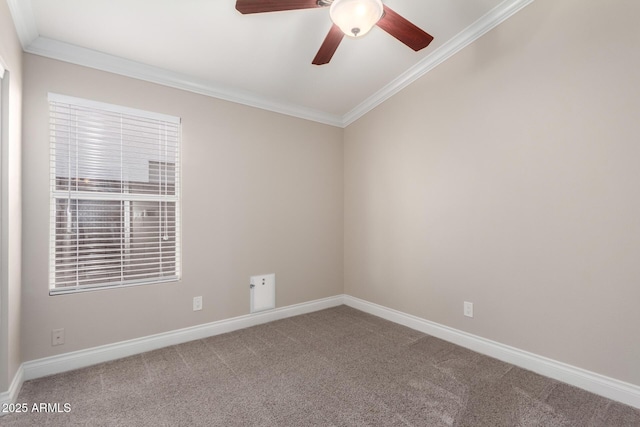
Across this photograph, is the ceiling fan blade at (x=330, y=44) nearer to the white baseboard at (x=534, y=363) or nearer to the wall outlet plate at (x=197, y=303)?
the wall outlet plate at (x=197, y=303)

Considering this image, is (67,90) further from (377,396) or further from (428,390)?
(428,390)

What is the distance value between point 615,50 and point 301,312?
3.40 metres

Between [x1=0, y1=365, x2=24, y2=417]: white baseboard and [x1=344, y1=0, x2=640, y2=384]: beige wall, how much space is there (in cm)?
303

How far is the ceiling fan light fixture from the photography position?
59.6 inches

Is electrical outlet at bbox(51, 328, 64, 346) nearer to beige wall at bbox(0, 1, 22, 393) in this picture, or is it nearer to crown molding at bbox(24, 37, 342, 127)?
beige wall at bbox(0, 1, 22, 393)

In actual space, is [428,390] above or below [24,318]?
below

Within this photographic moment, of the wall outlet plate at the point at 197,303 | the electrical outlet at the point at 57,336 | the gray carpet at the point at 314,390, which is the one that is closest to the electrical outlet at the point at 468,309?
the gray carpet at the point at 314,390

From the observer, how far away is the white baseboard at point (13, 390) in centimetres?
176

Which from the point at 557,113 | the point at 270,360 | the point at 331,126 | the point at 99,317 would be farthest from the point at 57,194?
the point at 557,113

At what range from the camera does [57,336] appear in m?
2.23

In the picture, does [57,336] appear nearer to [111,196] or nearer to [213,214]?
[111,196]

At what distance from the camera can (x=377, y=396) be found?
191 cm

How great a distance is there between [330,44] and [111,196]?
208 cm

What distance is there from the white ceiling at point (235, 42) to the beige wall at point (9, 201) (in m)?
0.27
